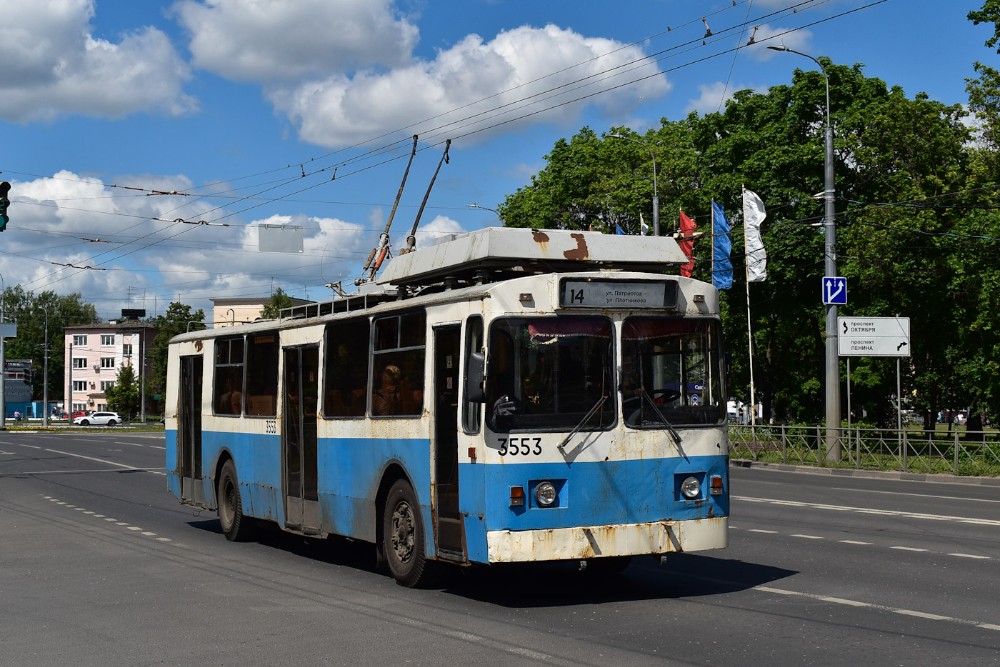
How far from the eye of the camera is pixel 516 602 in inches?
418

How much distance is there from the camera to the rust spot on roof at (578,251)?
11.5 meters

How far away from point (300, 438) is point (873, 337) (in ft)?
70.8

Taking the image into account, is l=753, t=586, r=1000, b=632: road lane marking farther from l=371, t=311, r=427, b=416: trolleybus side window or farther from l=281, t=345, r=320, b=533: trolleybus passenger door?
l=281, t=345, r=320, b=533: trolleybus passenger door

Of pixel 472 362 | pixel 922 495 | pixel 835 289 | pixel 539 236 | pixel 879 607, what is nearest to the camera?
pixel 879 607

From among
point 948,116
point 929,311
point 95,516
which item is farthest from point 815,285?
point 95,516

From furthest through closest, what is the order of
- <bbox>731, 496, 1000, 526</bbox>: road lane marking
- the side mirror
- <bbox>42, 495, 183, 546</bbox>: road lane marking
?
<bbox>731, 496, 1000, 526</bbox>: road lane marking, <bbox>42, 495, 183, 546</bbox>: road lane marking, the side mirror

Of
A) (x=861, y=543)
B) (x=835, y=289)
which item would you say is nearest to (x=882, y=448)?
(x=835, y=289)

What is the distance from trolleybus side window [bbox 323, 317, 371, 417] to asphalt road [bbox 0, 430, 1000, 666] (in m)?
1.67

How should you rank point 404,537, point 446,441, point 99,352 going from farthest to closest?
point 99,352, point 404,537, point 446,441

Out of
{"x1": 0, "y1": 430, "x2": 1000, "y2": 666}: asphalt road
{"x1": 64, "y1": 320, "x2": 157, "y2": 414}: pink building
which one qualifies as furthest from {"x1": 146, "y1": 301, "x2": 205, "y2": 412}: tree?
{"x1": 0, "y1": 430, "x2": 1000, "y2": 666}: asphalt road

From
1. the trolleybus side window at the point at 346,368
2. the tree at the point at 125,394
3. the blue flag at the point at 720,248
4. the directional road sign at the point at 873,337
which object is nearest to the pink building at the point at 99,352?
the tree at the point at 125,394

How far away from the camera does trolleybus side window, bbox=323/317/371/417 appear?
12.7 meters

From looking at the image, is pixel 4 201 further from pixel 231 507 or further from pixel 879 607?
pixel 879 607

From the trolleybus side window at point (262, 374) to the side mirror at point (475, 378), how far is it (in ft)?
17.7
